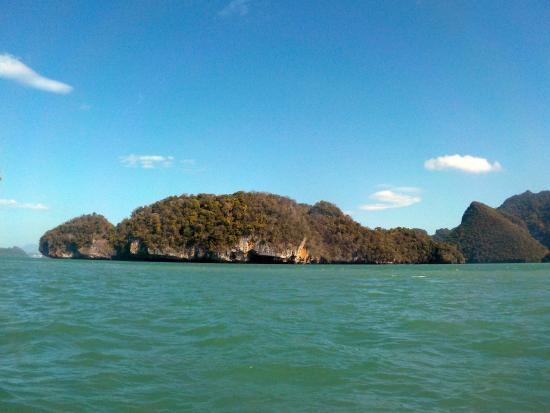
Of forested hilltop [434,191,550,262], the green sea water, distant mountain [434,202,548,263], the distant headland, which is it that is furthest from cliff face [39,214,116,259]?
distant mountain [434,202,548,263]

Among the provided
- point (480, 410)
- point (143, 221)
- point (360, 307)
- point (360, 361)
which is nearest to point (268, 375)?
point (360, 361)

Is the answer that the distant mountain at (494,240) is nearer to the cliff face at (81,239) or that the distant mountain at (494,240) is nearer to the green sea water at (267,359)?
the cliff face at (81,239)

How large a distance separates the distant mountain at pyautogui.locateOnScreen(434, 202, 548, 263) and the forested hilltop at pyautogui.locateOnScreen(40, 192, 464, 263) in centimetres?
6205

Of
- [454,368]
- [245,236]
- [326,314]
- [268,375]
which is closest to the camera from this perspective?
[268,375]

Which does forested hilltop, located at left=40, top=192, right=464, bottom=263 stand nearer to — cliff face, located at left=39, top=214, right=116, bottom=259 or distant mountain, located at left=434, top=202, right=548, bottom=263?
cliff face, located at left=39, top=214, right=116, bottom=259

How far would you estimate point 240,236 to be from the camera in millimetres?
98625

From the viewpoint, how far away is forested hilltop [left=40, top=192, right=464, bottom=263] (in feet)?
327

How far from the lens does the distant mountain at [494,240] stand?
174m

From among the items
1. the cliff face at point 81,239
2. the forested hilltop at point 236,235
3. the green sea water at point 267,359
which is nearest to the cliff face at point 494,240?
the forested hilltop at point 236,235

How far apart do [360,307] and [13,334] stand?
1126cm

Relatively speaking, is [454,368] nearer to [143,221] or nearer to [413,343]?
[413,343]

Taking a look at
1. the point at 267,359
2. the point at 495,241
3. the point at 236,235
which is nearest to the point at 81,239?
the point at 236,235

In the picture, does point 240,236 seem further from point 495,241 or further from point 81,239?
point 495,241

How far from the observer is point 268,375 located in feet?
25.5
